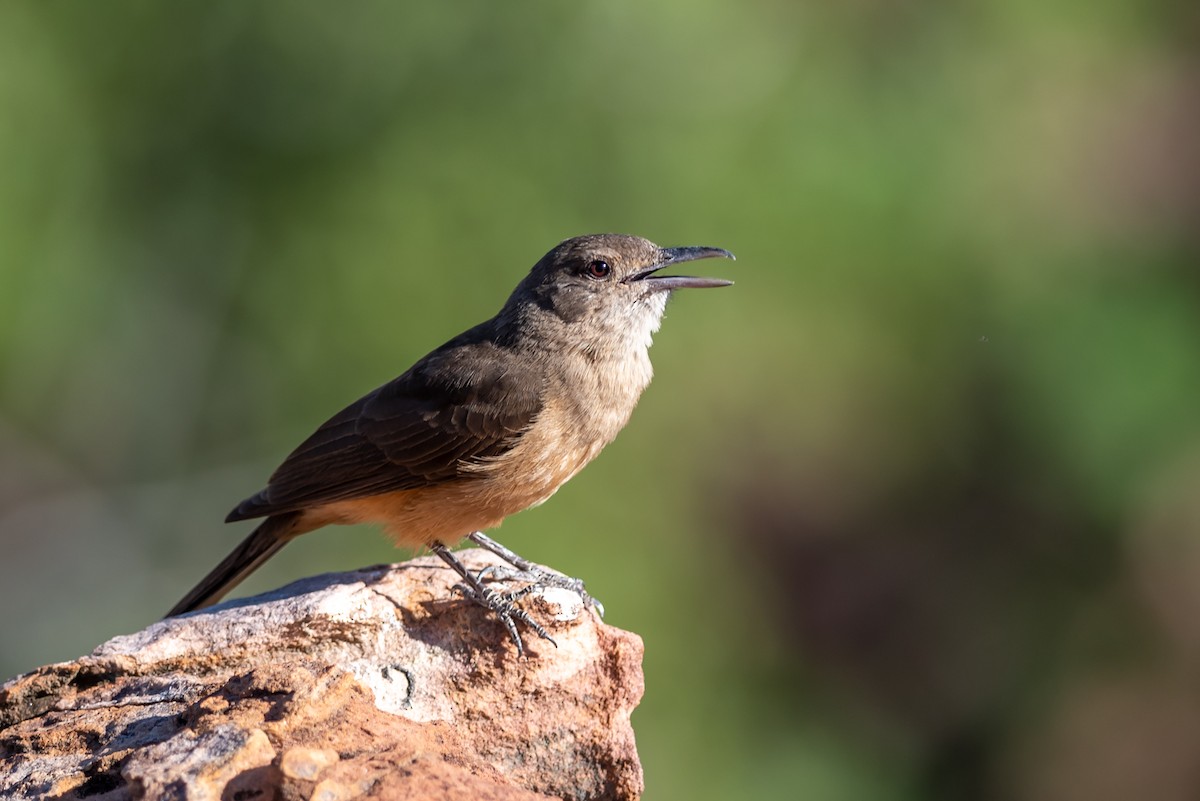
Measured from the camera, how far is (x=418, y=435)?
614cm

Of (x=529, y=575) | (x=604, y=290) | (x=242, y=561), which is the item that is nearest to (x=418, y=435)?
(x=529, y=575)

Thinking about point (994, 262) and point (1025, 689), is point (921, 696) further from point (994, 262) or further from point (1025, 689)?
point (994, 262)

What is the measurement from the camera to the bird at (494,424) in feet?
19.4

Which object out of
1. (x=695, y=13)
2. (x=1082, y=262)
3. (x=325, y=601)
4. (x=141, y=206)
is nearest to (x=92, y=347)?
(x=141, y=206)

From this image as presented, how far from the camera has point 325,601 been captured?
4.98 meters

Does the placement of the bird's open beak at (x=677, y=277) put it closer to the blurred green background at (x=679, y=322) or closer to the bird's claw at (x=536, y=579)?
the bird's claw at (x=536, y=579)

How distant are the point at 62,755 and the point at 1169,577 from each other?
8537mm

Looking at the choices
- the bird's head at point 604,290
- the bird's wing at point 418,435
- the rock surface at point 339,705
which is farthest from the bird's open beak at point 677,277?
the rock surface at point 339,705

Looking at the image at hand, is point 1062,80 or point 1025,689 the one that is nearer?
point 1025,689

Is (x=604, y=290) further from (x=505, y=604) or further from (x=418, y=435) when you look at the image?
(x=505, y=604)

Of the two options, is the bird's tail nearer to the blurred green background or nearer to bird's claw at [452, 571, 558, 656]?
bird's claw at [452, 571, 558, 656]

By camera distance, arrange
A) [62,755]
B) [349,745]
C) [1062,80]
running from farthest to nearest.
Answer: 1. [1062,80]
2. [62,755]
3. [349,745]

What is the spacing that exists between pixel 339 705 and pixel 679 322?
613 centimetres

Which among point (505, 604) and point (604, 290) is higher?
point (604, 290)
